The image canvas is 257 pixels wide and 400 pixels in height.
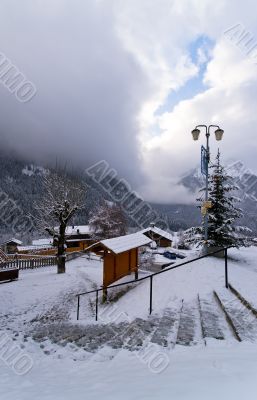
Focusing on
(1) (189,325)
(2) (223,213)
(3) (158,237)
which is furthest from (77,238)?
(1) (189,325)

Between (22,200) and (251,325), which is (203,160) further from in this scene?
(22,200)

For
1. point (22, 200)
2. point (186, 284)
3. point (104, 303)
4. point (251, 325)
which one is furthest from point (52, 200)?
point (22, 200)

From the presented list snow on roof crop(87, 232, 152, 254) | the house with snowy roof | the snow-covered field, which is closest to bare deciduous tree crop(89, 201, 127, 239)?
the house with snowy roof

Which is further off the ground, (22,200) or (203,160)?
(22,200)

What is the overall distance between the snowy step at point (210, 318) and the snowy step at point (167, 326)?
0.61 m

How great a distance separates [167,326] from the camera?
19.3 ft

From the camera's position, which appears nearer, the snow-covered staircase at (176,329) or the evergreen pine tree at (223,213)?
the snow-covered staircase at (176,329)

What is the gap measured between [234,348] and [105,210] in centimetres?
3582

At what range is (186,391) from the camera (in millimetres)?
2922

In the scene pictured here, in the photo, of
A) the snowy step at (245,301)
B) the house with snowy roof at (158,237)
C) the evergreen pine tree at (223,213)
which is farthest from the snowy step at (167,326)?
the house with snowy roof at (158,237)

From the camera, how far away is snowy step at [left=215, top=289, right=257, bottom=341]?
4.66 meters

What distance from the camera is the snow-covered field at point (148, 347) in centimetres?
321

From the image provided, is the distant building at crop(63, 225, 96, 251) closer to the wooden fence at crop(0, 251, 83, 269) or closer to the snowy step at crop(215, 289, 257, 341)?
the wooden fence at crop(0, 251, 83, 269)

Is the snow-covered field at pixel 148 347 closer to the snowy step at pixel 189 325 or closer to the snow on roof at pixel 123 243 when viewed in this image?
the snowy step at pixel 189 325
